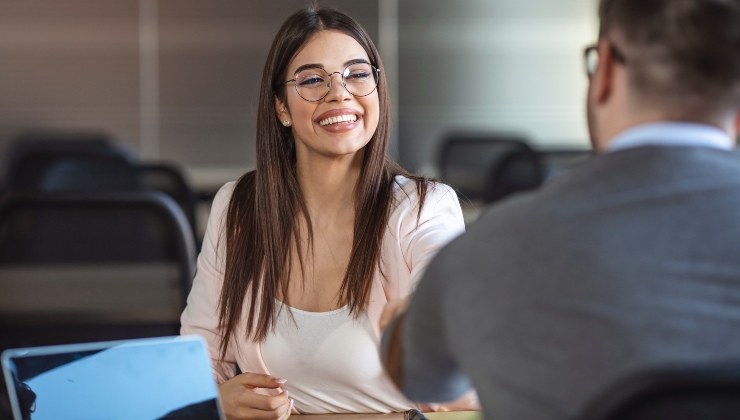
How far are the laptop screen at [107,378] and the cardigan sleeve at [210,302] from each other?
2.03ft

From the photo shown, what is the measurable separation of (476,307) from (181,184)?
3465mm

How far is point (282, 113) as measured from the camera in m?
1.97

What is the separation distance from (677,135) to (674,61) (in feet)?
0.22

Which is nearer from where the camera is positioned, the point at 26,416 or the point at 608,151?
the point at 608,151

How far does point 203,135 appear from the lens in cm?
655

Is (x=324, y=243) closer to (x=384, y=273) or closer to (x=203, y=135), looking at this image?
(x=384, y=273)

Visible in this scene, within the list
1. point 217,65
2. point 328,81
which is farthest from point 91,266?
point 217,65

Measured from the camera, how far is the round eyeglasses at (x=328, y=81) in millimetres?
1879

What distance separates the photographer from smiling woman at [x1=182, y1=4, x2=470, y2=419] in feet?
5.75

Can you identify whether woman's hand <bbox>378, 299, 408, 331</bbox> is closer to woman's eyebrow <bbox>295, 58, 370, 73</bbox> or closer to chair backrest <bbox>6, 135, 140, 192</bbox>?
woman's eyebrow <bbox>295, 58, 370, 73</bbox>

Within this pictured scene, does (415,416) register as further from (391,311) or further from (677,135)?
(677,135)

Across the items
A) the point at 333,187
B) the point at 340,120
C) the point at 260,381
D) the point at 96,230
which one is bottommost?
the point at 260,381

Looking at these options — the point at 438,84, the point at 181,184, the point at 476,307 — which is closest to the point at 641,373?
the point at 476,307

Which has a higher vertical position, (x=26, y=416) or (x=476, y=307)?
(x=476, y=307)
